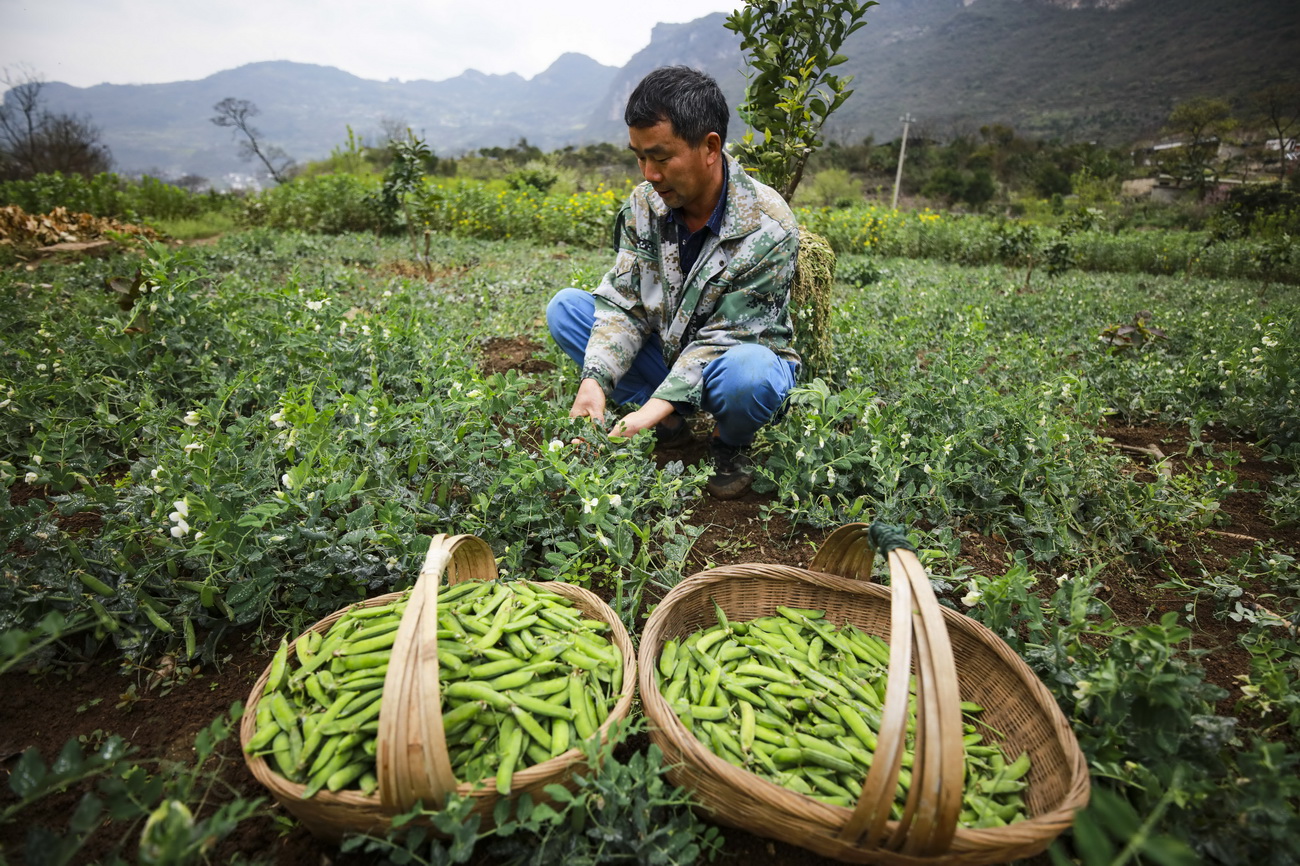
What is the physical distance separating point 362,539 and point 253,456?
0.61 m

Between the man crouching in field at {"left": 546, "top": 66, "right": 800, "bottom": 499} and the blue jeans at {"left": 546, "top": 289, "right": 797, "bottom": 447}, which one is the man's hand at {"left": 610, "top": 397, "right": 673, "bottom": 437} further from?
the blue jeans at {"left": 546, "top": 289, "right": 797, "bottom": 447}

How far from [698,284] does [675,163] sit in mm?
560

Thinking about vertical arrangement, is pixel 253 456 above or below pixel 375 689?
above

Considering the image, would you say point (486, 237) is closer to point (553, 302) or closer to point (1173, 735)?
point (553, 302)

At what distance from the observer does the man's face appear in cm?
233

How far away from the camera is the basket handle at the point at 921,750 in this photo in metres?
1.12

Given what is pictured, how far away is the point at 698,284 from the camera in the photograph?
9.09 ft

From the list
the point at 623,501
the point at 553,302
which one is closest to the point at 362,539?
the point at 623,501

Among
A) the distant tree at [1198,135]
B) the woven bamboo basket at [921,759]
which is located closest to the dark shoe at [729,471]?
the woven bamboo basket at [921,759]

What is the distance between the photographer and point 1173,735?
1369 mm

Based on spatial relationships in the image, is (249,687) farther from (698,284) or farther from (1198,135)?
(1198,135)

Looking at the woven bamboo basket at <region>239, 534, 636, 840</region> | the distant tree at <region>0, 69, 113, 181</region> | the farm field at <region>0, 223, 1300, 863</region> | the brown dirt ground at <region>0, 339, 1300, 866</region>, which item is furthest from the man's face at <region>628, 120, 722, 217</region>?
the distant tree at <region>0, 69, 113, 181</region>

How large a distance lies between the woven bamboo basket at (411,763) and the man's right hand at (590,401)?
4.12 feet

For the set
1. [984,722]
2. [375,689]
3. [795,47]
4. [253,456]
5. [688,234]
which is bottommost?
[984,722]
